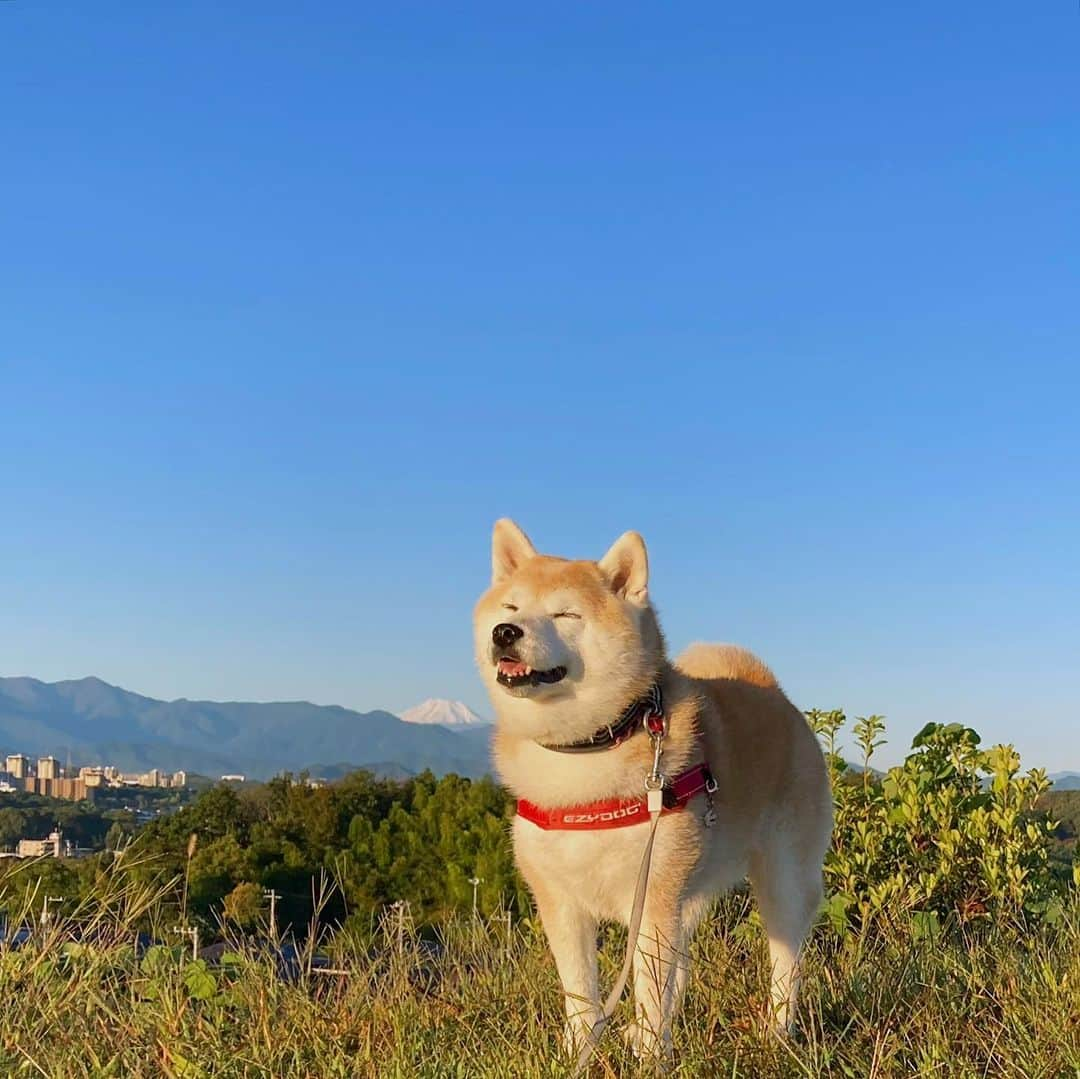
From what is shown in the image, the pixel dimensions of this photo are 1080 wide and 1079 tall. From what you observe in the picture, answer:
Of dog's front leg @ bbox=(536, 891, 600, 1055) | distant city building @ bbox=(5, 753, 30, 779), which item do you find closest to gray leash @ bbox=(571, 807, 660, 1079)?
dog's front leg @ bbox=(536, 891, 600, 1055)

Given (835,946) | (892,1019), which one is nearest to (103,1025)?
(892,1019)

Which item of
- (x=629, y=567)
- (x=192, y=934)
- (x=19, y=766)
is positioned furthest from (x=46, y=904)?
(x=19, y=766)

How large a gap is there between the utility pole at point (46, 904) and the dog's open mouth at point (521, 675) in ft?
6.95

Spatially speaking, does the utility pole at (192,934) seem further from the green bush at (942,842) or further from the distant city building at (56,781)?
the distant city building at (56,781)

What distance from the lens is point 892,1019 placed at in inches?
→ 162

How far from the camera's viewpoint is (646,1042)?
12.4 feet

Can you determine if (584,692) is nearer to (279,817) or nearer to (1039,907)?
(1039,907)

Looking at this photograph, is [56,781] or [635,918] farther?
[56,781]

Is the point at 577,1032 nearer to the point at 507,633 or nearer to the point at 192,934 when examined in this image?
the point at 507,633

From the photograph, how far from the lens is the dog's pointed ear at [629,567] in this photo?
14.5ft

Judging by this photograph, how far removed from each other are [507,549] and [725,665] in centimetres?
146

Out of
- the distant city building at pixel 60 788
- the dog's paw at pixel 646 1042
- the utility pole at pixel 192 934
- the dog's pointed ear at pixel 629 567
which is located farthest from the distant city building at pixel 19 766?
the dog's paw at pixel 646 1042

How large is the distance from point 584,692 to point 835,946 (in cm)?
263

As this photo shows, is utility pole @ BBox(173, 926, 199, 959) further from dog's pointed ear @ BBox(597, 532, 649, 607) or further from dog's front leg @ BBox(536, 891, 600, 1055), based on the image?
dog's pointed ear @ BBox(597, 532, 649, 607)
